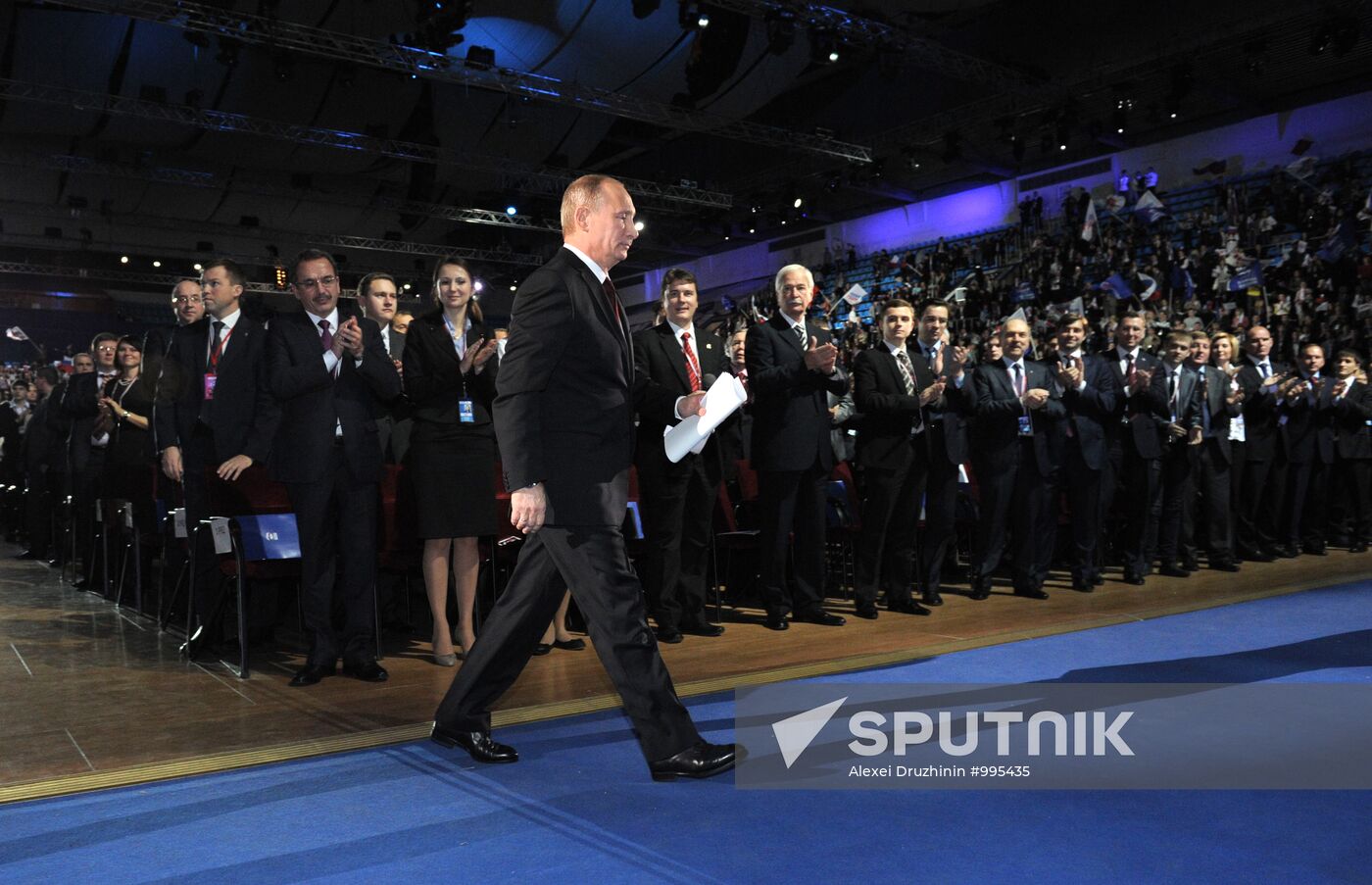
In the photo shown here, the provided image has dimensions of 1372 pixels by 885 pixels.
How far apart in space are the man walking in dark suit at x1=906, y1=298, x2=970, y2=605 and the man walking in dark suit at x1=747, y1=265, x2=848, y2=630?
2.89 feet

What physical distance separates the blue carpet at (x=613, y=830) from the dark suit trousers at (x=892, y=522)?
107 inches

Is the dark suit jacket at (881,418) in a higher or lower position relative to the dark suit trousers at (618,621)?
higher

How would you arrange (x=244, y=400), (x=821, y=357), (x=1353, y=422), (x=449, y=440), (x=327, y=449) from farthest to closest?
1. (x=1353, y=422)
2. (x=821, y=357)
3. (x=449, y=440)
4. (x=244, y=400)
5. (x=327, y=449)

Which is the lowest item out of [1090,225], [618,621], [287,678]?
[287,678]

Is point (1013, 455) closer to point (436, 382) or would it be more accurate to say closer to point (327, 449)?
point (436, 382)

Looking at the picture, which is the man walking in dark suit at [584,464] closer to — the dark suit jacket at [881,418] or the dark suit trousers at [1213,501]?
the dark suit jacket at [881,418]

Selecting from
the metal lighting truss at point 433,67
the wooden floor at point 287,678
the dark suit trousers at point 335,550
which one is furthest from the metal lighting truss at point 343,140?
the dark suit trousers at point 335,550

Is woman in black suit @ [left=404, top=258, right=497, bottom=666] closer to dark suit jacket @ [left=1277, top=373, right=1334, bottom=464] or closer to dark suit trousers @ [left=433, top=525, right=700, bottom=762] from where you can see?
dark suit trousers @ [left=433, top=525, right=700, bottom=762]

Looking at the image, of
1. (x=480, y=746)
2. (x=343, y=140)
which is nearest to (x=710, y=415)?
(x=480, y=746)

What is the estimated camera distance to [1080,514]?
640cm

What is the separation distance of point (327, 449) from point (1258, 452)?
6.71 meters

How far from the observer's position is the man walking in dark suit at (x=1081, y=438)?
245 inches

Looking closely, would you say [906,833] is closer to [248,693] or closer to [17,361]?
[248,693]

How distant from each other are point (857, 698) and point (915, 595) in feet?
9.41
